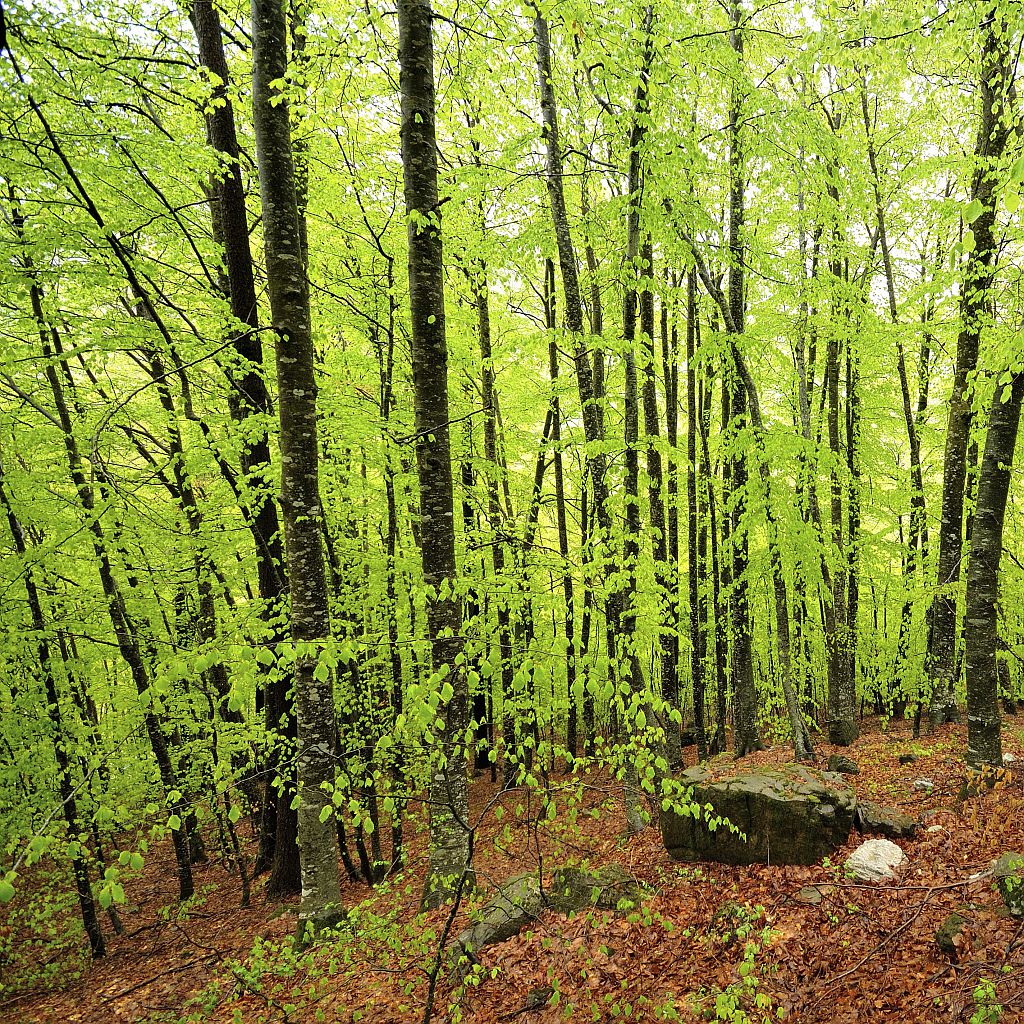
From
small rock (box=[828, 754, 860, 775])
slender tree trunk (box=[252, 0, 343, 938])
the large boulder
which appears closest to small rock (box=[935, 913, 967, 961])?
the large boulder

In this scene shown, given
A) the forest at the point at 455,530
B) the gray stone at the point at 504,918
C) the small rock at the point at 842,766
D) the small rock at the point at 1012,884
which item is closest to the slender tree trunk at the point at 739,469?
the forest at the point at 455,530

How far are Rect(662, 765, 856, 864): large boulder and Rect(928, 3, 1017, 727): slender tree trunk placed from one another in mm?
4423

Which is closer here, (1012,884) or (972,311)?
(1012,884)

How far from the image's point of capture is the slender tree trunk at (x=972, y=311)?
7184 mm

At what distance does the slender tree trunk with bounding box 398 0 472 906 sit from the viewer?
17.3 feet

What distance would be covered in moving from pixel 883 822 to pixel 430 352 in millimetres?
7337

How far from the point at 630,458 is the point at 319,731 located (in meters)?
4.95

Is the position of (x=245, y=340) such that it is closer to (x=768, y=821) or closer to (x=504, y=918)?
(x=504, y=918)

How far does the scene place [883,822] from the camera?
22.1 ft

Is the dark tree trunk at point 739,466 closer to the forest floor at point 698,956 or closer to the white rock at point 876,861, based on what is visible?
the forest floor at point 698,956

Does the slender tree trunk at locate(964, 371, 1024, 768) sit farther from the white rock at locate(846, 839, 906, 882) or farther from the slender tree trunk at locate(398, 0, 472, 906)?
the slender tree trunk at locate(398, 0, 472, 906)

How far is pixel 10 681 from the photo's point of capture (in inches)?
395

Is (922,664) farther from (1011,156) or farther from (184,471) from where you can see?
(184,471)

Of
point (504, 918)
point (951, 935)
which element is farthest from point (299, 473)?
point (951, 935)
